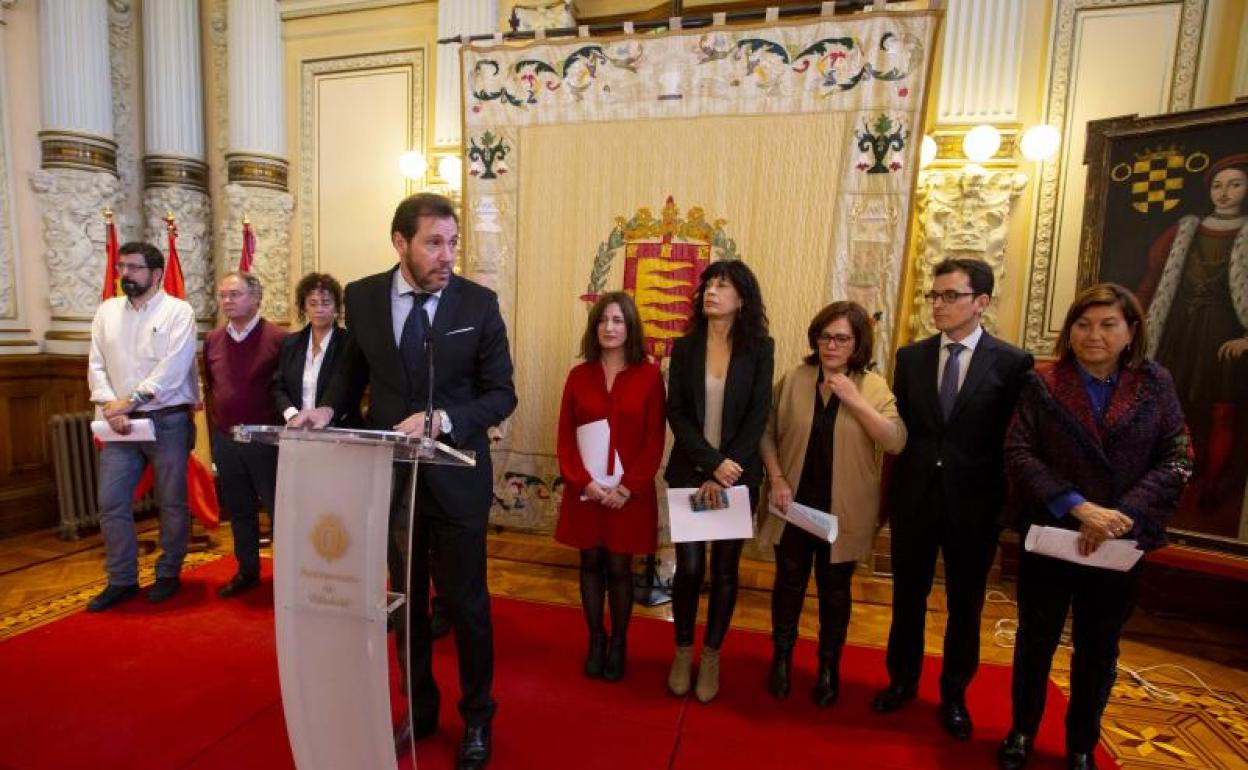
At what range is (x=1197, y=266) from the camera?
2896 mm

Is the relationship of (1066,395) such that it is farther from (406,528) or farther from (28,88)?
(28,88)

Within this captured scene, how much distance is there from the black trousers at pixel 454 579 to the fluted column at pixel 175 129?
415 centimetres

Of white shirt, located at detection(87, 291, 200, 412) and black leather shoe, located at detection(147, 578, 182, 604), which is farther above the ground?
white shirt, located at detection(87, 291, 200, 412)

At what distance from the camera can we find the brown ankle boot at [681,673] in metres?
2.31

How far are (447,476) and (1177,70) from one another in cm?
444

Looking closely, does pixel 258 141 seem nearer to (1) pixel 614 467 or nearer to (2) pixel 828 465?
(1) pixel 614 467

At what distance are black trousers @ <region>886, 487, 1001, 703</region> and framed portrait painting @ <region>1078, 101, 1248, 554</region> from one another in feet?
5.62

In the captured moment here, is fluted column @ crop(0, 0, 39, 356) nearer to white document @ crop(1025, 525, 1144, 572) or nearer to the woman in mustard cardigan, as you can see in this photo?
the woman in mustard cardigan

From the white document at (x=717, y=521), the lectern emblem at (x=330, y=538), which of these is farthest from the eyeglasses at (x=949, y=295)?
the lectern emblem at (x=330, y=538)

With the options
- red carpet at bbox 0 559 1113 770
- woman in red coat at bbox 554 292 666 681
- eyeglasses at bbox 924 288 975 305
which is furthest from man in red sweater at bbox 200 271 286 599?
eyeglasses at bbox 924 288 975 305

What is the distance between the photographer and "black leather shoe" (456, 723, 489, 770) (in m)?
1.83

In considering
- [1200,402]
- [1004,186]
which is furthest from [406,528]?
[1004,186]

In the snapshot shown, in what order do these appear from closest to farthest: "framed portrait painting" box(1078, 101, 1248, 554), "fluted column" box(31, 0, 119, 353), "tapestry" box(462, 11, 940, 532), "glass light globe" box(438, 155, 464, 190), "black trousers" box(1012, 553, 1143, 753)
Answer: "black trousers" box(1012, 553, 1143, 753) < "framed portrait painting" box(1078, 101, 1248, 554) < "tapestry" box(462, 11, 940, 532) < "fluted column" box(31, 0, 119, 353) < "glass light globe" box(438, 155, 464, 190)

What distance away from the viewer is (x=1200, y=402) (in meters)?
2.90
